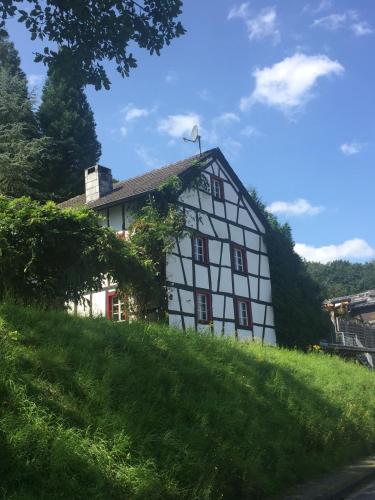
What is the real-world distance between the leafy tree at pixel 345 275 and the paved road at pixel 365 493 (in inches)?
2690

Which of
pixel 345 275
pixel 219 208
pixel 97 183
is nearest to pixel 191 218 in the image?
pixel 219 208

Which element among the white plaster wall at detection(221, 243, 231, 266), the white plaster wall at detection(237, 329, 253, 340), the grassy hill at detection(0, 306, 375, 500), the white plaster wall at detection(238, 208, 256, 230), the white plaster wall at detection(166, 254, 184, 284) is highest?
the white plaster wall at detection(238, 208, 256, 230)

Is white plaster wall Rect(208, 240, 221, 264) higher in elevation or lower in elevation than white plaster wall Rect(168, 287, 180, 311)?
higher

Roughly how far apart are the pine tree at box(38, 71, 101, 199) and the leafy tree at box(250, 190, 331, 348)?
44.0ft

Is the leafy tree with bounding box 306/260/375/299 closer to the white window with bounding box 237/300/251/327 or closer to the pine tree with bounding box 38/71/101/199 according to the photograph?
the pine tree with bounding box 38/71/101/199

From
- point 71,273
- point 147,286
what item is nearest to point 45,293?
point 71,273

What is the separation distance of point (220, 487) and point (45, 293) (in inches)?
286

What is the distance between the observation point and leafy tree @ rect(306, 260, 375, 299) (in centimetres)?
7675

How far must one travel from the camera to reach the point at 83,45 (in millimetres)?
7059

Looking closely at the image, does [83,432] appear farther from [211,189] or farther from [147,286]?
[211,189]

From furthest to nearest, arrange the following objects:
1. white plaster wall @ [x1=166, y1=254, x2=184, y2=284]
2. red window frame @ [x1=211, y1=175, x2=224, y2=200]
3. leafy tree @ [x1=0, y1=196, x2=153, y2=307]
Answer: red window frame @ [x1=211, y1=175, x2=224, y2=200], white plaster wall @ [x1=166, y1=254, x2=184, y2=284], leafy tree @ [x1=0, y1=196, x2=153, y2=307]

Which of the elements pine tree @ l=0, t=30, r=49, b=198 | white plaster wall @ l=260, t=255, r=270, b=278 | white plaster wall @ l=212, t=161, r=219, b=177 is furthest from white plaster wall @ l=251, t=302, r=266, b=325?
pine tree @ l=0, t=30, r=49, b=198

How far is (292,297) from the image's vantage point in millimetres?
24359

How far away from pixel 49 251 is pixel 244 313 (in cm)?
1204
